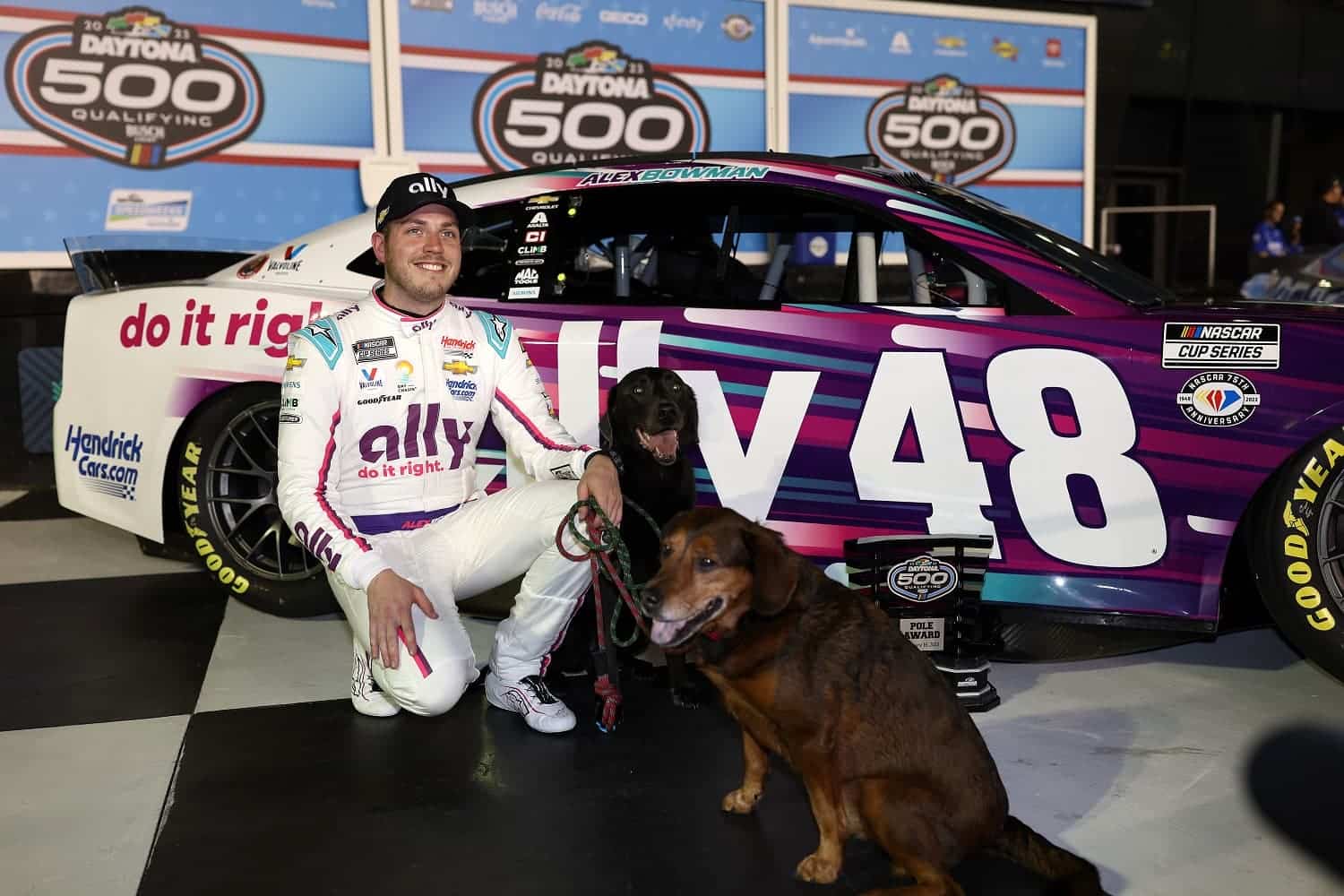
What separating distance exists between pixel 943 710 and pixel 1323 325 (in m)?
1.65

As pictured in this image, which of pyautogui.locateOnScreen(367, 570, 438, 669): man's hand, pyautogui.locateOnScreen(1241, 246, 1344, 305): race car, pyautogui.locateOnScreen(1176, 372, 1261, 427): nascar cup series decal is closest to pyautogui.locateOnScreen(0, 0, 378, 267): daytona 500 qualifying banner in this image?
pyautogui.locateOnScreen(367, 570, 438, 669): man's hand

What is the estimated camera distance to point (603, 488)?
2.81 metres

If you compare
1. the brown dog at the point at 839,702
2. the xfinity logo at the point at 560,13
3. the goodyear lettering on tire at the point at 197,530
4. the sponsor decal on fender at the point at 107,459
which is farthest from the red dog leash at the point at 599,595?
the xfinity logo at the point at 560,13

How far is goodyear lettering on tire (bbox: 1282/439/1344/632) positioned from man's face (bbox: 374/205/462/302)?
2.26 m

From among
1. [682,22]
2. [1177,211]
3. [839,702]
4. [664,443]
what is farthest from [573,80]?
[1177,211]

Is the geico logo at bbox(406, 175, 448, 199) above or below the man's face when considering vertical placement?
above

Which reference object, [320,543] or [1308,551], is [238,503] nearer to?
[320,543]

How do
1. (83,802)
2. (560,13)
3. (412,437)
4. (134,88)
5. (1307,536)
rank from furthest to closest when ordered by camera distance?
1. (560,13)
2. (134,88)
3. (412,437)
4. (1307,536)
5. (83,802)

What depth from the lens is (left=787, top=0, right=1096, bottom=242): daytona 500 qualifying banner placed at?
881cm

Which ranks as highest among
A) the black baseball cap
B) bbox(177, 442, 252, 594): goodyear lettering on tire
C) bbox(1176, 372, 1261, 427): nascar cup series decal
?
the black baseball cap

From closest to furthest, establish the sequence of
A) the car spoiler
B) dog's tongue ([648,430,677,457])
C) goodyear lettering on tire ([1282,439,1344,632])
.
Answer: goodyear lettering on tire ([1282,439,1344,632]), dog's tongue ([648,430,677,457]), the car spoiler

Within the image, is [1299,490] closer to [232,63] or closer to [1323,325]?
[1323,325]

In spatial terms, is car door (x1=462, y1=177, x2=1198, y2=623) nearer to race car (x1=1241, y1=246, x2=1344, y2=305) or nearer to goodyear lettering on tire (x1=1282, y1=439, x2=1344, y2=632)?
goodyear lettering on tire (x1=1282, y1=439, x2=1344, y2=632)

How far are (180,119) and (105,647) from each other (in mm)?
4175
